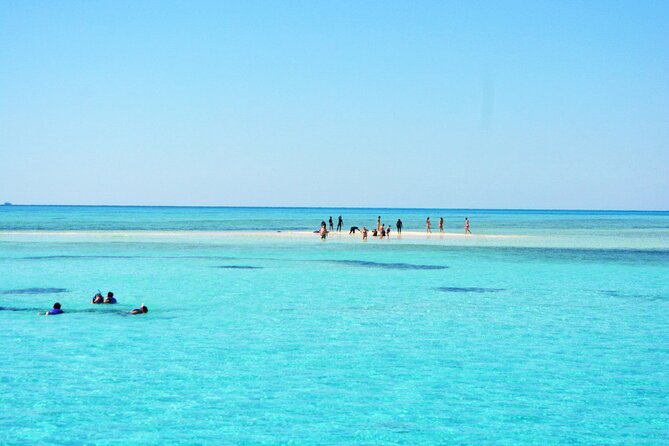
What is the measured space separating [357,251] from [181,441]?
43144 millimetres

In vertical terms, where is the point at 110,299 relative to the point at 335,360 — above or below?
above

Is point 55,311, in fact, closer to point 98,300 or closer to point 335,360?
point 98,300

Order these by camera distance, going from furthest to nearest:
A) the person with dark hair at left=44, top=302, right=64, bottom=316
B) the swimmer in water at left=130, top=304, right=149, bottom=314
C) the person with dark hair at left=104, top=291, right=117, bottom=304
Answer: the person with dark hair at left=104, top=291, right=117, bottom=304, the swimmer in water at left=130, top=304, right=149, bottom=314, the person with dark hair at left=44, top=302, right=64, bottom=316

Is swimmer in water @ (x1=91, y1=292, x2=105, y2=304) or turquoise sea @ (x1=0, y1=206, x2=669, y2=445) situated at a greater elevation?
swimmer in water @ (x1=91, y1=292, x2=105, y2=304)

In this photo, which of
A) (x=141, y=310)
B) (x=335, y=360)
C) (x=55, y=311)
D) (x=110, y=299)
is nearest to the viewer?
(x=335, y=360)

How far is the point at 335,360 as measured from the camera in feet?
60.6

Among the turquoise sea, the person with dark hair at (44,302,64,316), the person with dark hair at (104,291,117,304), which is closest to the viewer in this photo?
the turquoise sea

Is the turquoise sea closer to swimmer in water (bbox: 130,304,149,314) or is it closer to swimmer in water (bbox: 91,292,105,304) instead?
swimmer in water (bbox: 130,304,149,314)

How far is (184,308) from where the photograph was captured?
2688 cm

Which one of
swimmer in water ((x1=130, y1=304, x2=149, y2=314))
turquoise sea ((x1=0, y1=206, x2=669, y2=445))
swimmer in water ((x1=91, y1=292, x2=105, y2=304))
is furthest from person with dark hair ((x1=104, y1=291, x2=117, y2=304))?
swimmer in water ((x1=130, y1=304, x2=149, y2=314))

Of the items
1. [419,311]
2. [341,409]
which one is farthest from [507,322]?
[341,409]

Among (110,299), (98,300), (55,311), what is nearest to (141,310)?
(110,299)

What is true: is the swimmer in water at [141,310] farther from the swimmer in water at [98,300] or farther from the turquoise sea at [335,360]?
the swimmer in water at [98,300]

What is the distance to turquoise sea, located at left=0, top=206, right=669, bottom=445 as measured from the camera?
44.7 feet
